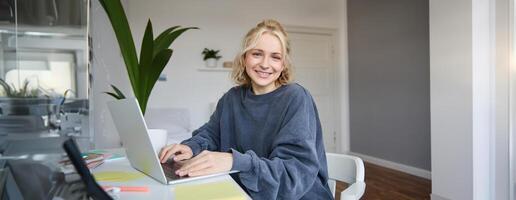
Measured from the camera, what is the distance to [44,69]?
1.27 metres

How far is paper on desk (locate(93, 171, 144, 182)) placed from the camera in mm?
800

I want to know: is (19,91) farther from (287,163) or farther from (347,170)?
(347,170)

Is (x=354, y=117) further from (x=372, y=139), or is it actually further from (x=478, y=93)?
(x=478, y=93)

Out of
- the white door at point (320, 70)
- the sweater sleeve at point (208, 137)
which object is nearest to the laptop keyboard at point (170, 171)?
the sweater sleeve at point (208, 137)

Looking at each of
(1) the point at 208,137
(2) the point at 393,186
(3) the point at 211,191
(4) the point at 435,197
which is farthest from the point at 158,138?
(2) the point at 393,186

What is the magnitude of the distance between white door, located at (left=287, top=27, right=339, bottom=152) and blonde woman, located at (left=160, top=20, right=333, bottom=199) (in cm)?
328

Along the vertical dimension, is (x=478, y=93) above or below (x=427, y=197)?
above

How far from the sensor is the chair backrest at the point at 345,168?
3.44 ft

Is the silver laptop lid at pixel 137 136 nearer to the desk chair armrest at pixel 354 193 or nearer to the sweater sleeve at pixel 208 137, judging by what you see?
the sweater sleeve at pixel 208 137

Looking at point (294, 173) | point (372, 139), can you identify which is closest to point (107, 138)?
point (294, 173)

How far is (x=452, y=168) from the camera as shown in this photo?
244 cm

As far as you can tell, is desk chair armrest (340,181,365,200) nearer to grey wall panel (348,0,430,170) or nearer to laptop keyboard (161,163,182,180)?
laptop keyboard (161,163,182,180)

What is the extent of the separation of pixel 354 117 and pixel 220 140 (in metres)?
3.62

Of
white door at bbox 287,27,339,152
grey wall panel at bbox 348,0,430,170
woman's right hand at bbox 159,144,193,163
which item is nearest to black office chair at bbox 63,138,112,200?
woman's right hand at bbox 159,144,193,163
